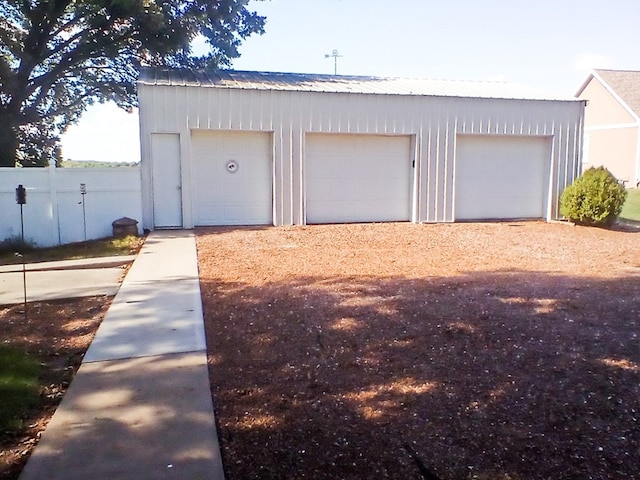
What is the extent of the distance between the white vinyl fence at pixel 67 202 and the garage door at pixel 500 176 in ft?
28.5

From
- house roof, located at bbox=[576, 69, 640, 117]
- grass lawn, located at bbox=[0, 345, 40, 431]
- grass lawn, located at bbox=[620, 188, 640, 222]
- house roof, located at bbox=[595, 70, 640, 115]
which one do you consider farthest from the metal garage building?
house roof, located at bbox=[595, 70, 640, 115]

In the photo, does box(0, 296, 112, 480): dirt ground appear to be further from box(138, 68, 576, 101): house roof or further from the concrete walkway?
box(138, 68, 576, 101): house roof

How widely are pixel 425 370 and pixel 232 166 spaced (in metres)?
10.9

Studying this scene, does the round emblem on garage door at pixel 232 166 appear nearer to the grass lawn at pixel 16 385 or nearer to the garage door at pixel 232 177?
the garage door at pixel 232 177

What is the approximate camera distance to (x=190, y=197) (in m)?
14.5

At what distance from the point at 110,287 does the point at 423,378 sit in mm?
5369

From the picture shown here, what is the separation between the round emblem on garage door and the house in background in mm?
21778

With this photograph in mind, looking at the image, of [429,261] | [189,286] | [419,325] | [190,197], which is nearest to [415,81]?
[190,197]

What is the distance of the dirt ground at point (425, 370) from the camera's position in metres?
3.51

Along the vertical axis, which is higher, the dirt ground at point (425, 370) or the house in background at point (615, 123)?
the house in background at point (615, 123)

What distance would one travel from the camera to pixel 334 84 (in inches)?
663

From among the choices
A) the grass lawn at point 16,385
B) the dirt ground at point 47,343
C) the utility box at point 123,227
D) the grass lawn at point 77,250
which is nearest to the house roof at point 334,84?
the utility box at point 123,227

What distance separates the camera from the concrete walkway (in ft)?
Result: 11.2

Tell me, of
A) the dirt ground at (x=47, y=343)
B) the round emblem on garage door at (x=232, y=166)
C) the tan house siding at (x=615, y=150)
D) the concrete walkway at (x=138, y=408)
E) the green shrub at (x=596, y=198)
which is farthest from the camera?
the tan house siding at (x=615, y=150)
